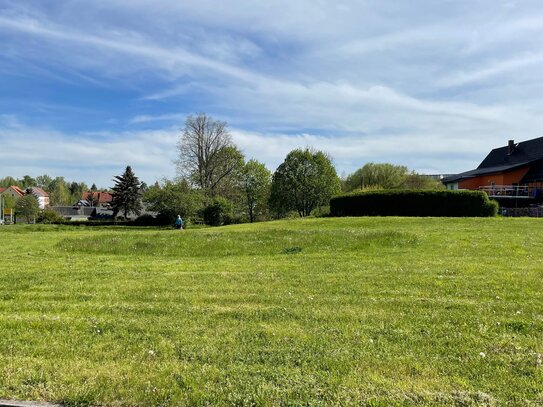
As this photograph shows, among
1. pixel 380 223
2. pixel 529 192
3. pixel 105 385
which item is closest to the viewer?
pixel 105 385

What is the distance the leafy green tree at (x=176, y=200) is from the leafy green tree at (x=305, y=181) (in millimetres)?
10878

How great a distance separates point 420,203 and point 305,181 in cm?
2710

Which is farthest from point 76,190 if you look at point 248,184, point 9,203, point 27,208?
point 248,184

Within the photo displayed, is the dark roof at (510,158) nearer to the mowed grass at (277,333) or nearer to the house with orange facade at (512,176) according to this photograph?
the house with orange facade at (512,176)

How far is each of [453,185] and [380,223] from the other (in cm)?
4338

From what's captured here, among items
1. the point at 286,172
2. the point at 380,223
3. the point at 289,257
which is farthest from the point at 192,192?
the point at 289,257

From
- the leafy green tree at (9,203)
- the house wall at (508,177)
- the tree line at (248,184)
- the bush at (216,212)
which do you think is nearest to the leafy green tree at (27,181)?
the leafy green tree at (9,203)

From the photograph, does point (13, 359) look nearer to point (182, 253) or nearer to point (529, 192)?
point (182, 253)

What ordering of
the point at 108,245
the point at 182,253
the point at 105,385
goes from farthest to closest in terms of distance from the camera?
the point at 108,245
the point at 182,253
the point at 105,385

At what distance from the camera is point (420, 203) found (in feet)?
95.0

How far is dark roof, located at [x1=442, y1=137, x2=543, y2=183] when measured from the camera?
50975 mm

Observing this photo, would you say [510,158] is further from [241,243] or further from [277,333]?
[277,333]

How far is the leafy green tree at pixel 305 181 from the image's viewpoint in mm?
55312

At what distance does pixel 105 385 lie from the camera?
12.4 ft
